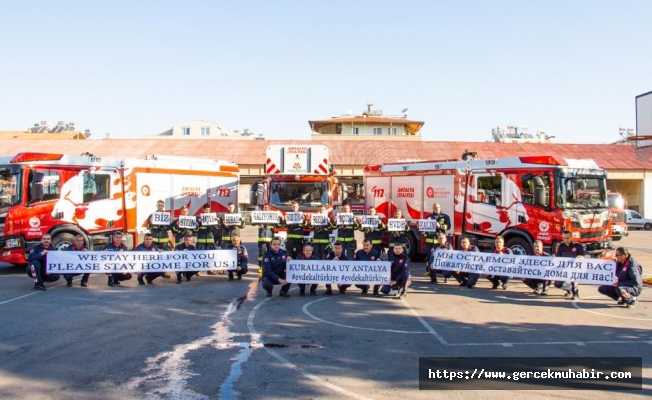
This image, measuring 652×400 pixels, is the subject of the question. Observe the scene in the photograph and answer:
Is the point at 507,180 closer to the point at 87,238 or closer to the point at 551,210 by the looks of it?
the point at 551,210

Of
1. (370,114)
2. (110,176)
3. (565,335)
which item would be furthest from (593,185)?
(370,114)

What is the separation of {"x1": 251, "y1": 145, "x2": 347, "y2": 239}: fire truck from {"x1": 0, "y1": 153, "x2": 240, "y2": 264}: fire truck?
301cm

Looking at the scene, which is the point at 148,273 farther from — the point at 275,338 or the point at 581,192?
the point at 581,192

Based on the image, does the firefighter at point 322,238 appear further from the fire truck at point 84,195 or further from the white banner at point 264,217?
the fire truck at point 84,195

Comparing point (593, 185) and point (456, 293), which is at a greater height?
point (593, 185)

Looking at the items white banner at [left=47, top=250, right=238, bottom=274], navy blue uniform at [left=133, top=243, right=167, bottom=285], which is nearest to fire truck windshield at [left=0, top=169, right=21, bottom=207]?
white banner at [left=47, top=250, right=238, bottom=274]

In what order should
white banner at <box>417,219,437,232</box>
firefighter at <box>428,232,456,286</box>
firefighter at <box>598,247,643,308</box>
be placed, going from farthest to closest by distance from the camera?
white banner at <box>417,219,437,232</box>, firefighter at <box>428,232,456,286</box>, firefighter at <box>598,247,643,308</box>

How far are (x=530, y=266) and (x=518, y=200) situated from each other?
2.74 meters

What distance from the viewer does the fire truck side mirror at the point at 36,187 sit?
14.0 m

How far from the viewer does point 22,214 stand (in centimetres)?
1377

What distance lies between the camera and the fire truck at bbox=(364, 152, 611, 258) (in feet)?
43.6

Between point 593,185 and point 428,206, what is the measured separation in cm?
461

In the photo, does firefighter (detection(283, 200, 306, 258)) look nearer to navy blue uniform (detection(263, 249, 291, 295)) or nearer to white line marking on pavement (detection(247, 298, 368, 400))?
navy blue uniform (detection(263, 249, 291, 295))

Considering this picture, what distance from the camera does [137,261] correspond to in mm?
12258
